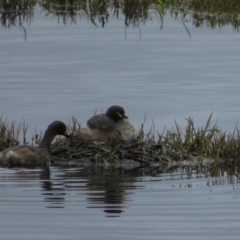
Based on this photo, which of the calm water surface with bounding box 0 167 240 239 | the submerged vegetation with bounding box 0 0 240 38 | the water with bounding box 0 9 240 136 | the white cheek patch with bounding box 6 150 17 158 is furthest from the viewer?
the submerged vegetation with bounding box 0 0 240 38

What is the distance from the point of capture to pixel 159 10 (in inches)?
1093

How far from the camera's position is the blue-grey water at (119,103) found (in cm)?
1181

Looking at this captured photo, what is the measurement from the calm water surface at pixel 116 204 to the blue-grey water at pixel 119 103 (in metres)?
0.01

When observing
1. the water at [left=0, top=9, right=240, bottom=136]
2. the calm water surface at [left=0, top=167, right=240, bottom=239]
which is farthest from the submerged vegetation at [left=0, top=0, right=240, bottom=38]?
Answer: the calm water surface at [left=0, top=167, right=240, bottom=239]

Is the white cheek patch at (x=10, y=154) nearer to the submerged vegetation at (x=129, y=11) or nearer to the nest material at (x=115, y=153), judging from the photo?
the nest material at (x=115, y=153)

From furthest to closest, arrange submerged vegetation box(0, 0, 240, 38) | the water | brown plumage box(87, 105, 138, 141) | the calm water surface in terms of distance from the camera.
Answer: submerged vegetation box(0, 0, 240, 38) < the water < brown plumage box(87, 105, 138, 141) < the calm water surface

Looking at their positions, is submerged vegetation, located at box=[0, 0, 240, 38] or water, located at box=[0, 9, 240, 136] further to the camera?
submerged vegetation, located at box=[0, 0, 240, 38]

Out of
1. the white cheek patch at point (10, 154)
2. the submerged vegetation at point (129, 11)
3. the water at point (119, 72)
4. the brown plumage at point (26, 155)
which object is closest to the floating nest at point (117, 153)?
the brown plumage at point (26, 155)

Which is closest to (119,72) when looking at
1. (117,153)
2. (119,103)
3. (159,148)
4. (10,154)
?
(119,103)

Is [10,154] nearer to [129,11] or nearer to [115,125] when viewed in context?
[115,125]

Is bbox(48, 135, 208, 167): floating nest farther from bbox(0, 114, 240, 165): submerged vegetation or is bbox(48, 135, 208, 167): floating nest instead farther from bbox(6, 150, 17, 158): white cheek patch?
bbox(6, 150, 17, 158): white cheek patch

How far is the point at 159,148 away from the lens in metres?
15.2

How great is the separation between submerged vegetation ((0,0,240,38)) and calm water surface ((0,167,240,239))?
11993mm

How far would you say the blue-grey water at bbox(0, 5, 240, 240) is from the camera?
465 inches
